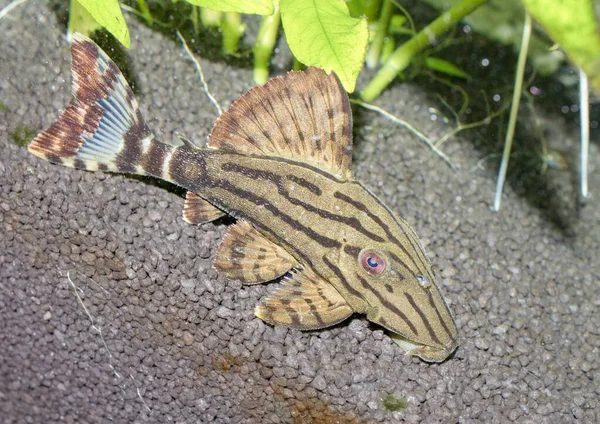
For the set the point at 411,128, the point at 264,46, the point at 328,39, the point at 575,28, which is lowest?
the point at 411,128

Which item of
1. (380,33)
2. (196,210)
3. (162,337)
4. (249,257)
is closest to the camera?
(162,337)

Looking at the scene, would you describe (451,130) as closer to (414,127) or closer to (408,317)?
(414,127)

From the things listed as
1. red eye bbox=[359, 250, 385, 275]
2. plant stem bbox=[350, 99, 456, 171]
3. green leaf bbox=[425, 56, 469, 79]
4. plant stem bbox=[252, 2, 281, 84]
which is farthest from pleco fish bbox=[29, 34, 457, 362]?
green leaf bbox=[425, 56, 469, 79]

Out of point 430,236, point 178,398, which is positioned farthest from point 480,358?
point 178,398

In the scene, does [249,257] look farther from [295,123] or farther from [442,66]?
[442,66]

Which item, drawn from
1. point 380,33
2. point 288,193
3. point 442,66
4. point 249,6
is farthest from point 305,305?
point 442,66

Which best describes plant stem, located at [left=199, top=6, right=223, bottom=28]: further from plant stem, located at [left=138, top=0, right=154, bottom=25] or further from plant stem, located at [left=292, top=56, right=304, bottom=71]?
plant stem, located at [left=292, top=56, right=304, bottom=71]

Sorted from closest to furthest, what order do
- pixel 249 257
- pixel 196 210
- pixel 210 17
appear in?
pixel 249 257
pixel 196 210
pixel 210 17
